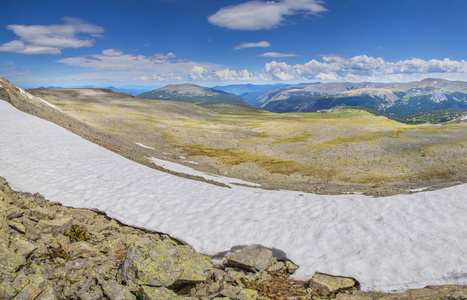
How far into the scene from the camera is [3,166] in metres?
18.3

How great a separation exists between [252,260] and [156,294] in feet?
14.1

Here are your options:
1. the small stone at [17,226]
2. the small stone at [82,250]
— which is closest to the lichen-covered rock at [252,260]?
the small stone at [82,250]

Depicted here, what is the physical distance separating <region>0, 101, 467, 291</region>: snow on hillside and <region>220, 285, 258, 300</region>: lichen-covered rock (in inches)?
106

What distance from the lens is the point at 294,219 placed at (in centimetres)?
1438

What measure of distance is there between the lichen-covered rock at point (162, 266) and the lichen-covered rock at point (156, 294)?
345 mm

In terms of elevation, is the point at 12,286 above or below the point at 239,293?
above

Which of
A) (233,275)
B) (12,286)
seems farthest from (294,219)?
(12,286)

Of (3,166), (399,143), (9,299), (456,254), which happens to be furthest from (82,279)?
(399,143)

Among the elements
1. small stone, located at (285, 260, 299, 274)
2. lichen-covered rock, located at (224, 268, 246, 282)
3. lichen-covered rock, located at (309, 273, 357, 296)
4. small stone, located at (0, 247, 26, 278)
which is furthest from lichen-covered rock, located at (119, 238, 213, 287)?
lichen-covered rock, located at (309, 273, 357, 296)

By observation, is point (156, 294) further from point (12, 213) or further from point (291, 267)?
point (12, 213)

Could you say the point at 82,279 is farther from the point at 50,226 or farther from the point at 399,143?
the point at 399,143

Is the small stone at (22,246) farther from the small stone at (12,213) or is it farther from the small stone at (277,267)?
the small stone at (277,267)

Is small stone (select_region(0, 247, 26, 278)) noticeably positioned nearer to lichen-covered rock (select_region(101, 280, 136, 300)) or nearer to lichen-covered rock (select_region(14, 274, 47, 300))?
lichen-covered rock (select_region(14, 274, 47, 300))

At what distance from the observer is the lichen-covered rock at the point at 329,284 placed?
9.16m
